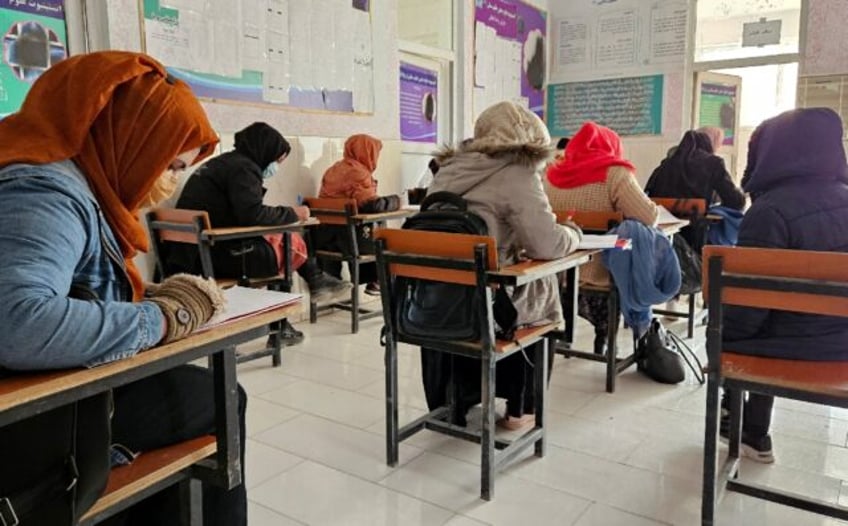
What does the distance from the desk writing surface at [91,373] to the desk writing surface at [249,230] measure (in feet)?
5.59

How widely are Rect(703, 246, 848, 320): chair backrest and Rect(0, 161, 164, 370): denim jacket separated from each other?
4.01 feet

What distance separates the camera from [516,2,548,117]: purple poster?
674cm

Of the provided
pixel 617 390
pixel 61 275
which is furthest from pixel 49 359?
pixel 617 390

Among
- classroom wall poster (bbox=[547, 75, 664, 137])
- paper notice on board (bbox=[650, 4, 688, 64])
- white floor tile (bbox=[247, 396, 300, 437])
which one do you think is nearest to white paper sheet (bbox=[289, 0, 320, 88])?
white floor tile (bbox=[247, 396, 300, 437])

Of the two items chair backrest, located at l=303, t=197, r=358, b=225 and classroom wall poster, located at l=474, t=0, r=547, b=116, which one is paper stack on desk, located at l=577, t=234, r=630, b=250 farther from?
classroom wall poster, located at l=474, t=0, r=547, b=116

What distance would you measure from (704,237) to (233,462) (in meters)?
3.01

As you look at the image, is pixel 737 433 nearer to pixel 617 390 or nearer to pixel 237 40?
pixel 617 390

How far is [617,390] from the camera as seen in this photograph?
286 cm

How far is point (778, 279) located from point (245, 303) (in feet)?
3.76

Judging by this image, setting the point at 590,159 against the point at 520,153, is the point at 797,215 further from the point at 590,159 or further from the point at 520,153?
the point at 590,159

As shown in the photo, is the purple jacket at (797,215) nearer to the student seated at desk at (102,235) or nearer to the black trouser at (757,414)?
the black trouser at (757,414)

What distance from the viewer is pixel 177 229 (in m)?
2.92

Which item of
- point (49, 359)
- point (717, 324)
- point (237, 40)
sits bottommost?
point (717, 324)

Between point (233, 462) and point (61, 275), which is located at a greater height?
point (61, 275)
